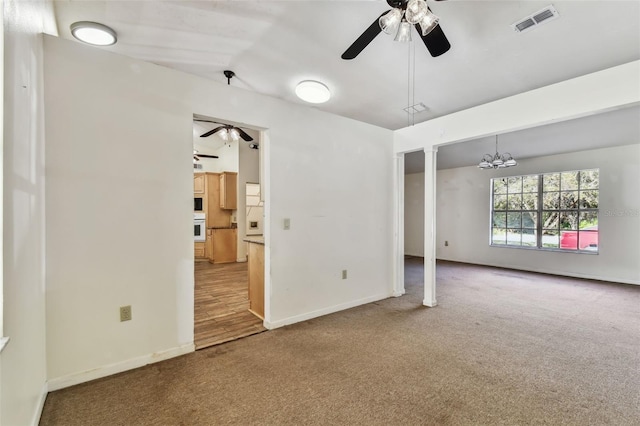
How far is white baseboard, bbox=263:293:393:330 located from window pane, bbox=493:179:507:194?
446cm

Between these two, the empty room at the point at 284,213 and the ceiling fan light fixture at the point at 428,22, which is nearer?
the ceiling fan light fixture at the point at 428,22

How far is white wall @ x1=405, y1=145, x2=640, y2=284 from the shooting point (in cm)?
502

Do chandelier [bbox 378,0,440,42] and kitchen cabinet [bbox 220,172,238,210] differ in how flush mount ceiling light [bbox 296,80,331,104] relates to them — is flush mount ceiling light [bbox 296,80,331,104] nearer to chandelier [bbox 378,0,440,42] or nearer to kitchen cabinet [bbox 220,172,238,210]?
chandelier [bbox 378,0,440,42]

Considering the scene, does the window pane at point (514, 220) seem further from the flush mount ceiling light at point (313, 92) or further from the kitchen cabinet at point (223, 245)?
the kitchen cabinet at point (223, 245)

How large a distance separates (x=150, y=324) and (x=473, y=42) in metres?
3.44

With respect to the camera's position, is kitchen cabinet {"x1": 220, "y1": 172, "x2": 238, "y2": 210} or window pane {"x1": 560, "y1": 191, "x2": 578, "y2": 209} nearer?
window pane {"x1": 560, "y1": 191, "x2": 578, "y2": 209}

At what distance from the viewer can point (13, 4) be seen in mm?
1283

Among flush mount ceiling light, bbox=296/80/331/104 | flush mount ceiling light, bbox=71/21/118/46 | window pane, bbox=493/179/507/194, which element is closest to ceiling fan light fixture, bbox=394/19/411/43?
flush mount ceiling light, bbox=296/80/331/104

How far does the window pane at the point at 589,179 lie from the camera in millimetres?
5410

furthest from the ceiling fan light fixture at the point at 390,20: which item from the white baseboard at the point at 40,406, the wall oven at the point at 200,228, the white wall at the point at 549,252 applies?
the wall oven at the point at 200,228

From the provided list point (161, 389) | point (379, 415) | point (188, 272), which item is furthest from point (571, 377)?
point (188, 272)

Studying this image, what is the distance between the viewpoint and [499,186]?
680 centimetres

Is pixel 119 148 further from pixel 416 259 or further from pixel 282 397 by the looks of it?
pixel 416 259

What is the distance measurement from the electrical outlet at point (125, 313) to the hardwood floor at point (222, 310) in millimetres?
660
